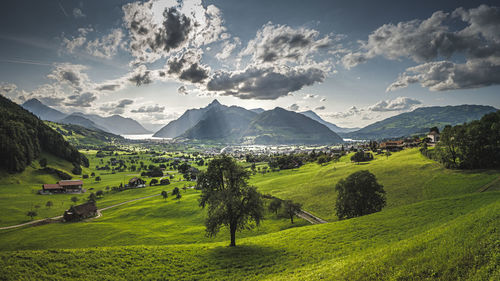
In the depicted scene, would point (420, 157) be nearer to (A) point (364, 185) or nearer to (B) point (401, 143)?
(A) point (364, 185)

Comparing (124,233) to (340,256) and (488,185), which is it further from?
(488,185)

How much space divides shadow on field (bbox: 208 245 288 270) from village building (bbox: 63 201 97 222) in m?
70.0

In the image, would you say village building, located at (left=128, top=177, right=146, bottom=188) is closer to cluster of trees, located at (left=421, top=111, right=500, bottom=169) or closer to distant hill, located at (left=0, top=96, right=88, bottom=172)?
distant hill, located at (left=0, top=96, right=88, bottom=172)

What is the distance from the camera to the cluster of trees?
62.6 meters

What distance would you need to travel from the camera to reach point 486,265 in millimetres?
12500

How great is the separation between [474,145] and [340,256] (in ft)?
236

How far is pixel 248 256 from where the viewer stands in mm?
29547

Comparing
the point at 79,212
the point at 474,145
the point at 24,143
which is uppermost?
the point at 24,143

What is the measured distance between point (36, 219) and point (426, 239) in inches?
4205

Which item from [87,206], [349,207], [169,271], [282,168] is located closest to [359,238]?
[349,207]

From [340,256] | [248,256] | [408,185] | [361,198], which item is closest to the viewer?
[340,256]

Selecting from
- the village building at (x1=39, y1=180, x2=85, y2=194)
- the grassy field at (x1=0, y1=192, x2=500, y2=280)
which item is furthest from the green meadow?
the village building at (x1=39, y1=180, x2=85, y2=194)

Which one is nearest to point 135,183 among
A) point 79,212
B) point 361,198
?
point 79,212

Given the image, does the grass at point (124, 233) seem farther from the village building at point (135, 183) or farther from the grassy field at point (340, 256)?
the village building at point (135, 183)
